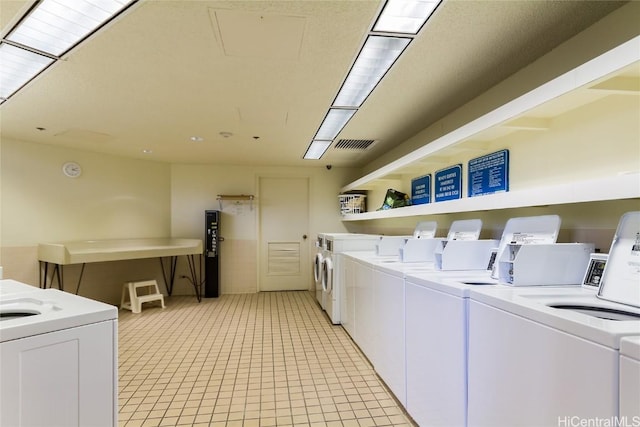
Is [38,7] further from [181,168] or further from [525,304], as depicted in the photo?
→ [181,168]

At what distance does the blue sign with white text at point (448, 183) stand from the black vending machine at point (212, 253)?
368 cm

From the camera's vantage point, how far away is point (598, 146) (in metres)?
1.68

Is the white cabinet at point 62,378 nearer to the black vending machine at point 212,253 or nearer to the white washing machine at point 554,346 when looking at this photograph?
the white washing machine at point 554,346

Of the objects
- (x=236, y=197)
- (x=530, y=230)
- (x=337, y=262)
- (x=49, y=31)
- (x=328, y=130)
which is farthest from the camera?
(x=236, y=197)

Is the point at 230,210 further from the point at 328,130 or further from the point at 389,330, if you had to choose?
the point at 389,330

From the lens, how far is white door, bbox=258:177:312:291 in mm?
6109

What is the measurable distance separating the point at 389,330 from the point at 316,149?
2.93 m

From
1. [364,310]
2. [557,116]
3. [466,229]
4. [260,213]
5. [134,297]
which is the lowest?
[134,297]

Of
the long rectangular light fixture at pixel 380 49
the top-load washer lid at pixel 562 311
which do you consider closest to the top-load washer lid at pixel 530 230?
the top-load washer lid at pixel 562 311

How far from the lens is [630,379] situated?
0.85 metres

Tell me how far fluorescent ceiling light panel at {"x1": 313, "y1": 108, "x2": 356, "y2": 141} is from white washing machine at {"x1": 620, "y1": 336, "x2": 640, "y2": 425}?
102 inches

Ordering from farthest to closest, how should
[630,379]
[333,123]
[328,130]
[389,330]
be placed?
1. [328,130]
2. [333,123]
3. [389,330]
4. [630,379]

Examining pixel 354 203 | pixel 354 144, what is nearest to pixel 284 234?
pixel 354 203

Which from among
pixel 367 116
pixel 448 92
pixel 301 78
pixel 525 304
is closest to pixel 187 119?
pixel 301 78
